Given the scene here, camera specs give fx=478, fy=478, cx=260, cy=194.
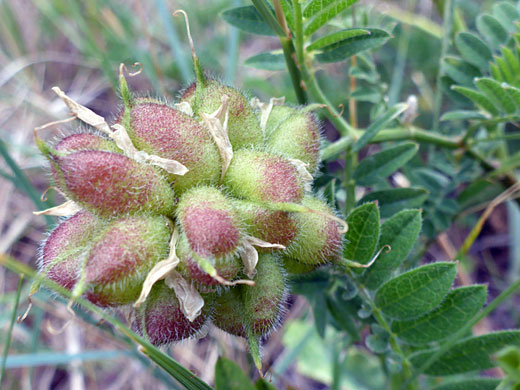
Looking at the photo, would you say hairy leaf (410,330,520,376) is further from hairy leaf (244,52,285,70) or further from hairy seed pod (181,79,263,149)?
hairy leaf (244,52,285,70)

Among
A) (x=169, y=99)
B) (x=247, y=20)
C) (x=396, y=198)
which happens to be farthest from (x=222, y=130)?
(x=169, y=99)

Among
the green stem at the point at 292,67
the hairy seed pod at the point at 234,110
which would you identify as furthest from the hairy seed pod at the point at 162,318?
the green stem at the point at 292,67

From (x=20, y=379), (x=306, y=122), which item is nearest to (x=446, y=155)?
(x=306, y=122)

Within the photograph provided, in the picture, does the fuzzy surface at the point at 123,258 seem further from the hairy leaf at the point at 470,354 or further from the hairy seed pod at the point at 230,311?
the hairy leaf at the point at 470,354

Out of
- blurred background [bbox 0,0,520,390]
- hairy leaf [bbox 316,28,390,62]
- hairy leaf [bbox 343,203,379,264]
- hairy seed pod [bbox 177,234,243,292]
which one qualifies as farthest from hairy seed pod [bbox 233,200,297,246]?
blurred background [bbox 0,0,520,390]

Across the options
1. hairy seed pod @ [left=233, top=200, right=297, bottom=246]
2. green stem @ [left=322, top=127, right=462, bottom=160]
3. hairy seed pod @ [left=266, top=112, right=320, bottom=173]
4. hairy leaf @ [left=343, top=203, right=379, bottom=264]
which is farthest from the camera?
green stem @ [left=322, top=127, right=462, bottom=160]

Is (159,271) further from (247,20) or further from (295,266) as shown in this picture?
(247,20)
